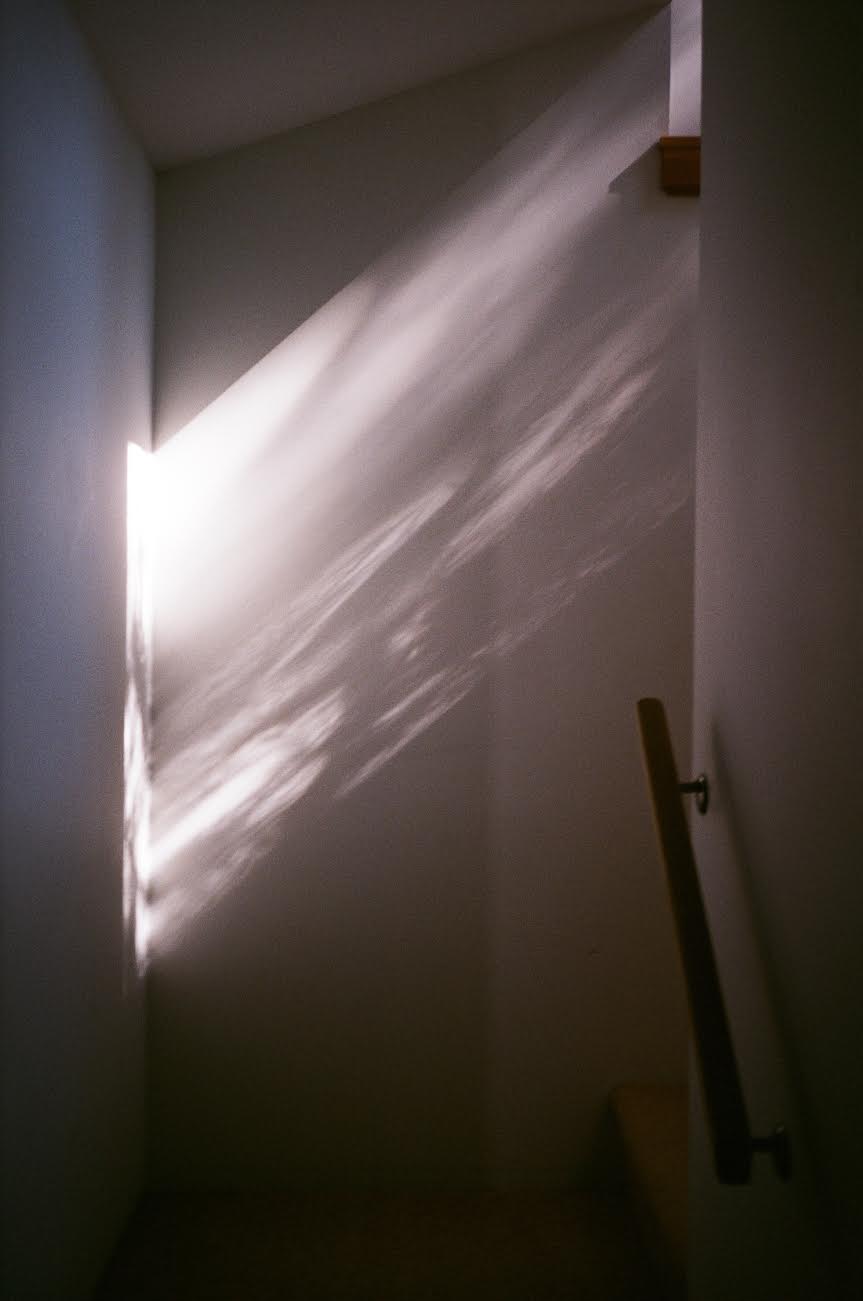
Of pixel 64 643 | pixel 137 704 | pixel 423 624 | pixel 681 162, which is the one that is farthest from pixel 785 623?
pixel 681 162

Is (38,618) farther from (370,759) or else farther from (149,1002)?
(149,1002)

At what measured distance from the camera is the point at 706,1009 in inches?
45.8

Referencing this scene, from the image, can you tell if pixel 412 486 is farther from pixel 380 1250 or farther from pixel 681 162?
pixel 380 1250

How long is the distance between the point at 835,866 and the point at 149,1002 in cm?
227

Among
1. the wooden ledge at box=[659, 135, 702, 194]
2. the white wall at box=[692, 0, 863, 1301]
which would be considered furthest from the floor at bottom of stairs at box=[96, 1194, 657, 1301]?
the wooden ledge at box=[659, 135, 702, 194]

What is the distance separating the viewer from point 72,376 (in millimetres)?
2100

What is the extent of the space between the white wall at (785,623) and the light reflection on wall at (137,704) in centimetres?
151

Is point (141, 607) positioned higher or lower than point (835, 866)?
higher

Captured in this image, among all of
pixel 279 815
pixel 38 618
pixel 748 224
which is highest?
pixel 748 224

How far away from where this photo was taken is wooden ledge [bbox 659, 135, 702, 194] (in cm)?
279

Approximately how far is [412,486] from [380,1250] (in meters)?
1.87

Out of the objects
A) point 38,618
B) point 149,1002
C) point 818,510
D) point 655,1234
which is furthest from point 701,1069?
point 149,1002

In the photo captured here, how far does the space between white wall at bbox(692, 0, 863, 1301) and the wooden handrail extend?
0.22 ft

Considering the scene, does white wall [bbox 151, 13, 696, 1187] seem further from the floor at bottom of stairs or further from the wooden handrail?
the wooden handrail
